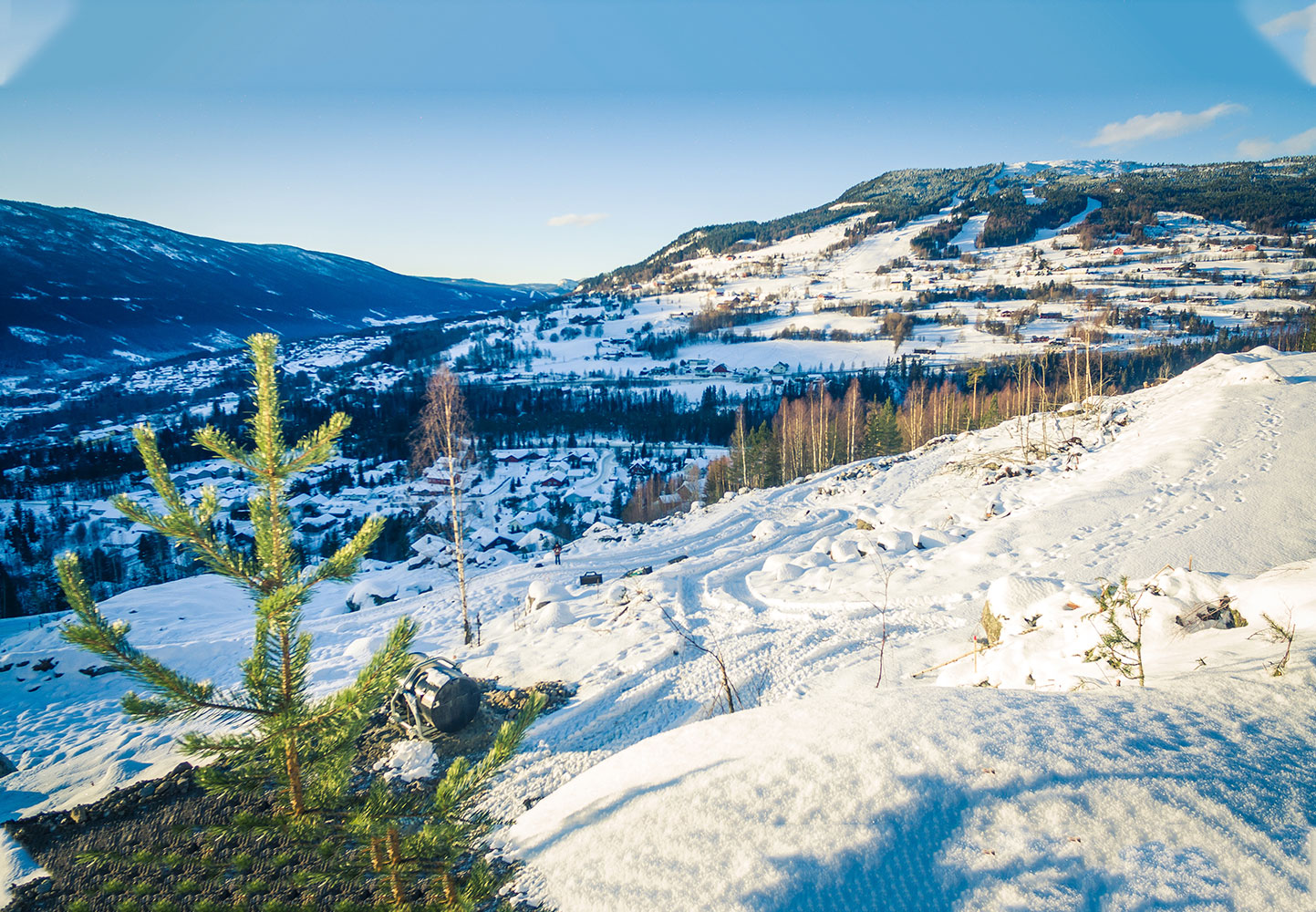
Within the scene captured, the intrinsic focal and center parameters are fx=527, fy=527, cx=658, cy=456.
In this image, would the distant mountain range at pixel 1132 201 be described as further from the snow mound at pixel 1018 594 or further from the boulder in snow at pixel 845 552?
the snow mound at pixel 1018 594

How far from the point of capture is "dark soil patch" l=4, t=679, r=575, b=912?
3135mm

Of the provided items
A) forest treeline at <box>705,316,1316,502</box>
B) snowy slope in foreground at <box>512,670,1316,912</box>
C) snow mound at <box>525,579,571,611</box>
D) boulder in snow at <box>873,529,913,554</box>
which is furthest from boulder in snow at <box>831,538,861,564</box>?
forest treeline at <box>705,316,1316,502</box>

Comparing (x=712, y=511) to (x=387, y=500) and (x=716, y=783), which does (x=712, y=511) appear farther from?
(x=387, y=500)

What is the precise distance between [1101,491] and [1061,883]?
15167mm

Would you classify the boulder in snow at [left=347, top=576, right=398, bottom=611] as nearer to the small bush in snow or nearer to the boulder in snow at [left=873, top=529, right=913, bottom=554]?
the boulder in snow at [left=873, top=529, right=913, bottom=554]

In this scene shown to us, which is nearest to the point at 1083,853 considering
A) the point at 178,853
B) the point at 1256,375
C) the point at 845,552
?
the point at 178,853

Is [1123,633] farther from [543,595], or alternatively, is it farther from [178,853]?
[543,595]

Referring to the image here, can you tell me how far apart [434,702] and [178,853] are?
3170 millimetres

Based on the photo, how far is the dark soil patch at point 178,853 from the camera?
3135 mm

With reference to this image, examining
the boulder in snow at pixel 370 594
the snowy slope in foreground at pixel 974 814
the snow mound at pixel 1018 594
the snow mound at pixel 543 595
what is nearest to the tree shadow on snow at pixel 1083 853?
the snowy slope in foreground at pixel 974 814

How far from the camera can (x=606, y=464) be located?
67.3m


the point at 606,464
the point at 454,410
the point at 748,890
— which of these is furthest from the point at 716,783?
the point at 606,464

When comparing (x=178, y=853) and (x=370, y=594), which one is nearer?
(x=178, y=853)

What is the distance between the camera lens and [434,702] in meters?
7.36
